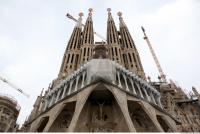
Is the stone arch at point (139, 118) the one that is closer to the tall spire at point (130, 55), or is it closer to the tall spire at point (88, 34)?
the tall spire at point (130, 55)

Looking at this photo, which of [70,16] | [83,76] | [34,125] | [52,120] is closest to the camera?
[52,120]

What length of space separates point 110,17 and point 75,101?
31.6m

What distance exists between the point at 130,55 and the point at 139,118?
16.7m

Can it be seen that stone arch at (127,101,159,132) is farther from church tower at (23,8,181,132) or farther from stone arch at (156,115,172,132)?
stone arch at (156,115,172,132)

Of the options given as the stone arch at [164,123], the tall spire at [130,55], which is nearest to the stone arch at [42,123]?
the stone arch at [164,123]

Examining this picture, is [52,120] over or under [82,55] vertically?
under

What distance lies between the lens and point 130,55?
3991cm

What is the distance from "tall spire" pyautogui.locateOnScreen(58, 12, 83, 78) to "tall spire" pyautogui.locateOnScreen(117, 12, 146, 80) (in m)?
8.86

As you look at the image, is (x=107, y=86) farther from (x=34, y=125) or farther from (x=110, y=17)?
(x=110, y=17)

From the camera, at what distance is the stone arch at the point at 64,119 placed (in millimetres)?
24469

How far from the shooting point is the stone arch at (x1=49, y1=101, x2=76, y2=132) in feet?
80.3

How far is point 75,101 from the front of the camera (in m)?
24.0

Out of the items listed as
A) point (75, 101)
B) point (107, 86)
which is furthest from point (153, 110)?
point (75, 101)

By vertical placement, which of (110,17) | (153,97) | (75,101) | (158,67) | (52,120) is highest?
(110,17)
